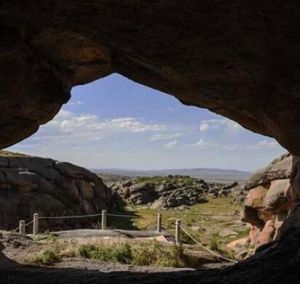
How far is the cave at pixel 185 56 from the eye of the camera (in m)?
9.63

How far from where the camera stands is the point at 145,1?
9586 mm

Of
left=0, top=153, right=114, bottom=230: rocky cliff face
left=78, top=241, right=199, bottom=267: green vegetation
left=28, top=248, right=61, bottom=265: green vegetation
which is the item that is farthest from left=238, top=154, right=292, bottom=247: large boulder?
left=0, top=153, right=114, bottom=230: rocky cliff face

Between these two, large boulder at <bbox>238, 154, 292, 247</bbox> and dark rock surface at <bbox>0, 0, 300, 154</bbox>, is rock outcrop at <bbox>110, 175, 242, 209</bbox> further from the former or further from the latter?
dark rock surface at <bbox>0, 0, 300, 154</bbox>

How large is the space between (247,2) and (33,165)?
90.6ft

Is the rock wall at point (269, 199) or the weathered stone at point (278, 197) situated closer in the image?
the weathered stone at point (278, 197)

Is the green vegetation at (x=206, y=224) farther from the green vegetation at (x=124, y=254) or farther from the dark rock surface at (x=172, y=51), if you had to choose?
the dark rock surface at (x=172, y=51)

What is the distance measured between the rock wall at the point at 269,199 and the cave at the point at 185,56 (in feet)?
21.6

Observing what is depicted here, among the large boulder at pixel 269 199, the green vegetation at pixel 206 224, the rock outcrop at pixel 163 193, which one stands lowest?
the green vegetation at pixel 206 224

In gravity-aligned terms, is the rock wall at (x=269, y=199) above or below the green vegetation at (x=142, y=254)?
above

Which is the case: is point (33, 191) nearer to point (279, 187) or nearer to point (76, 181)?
point (76, 181)

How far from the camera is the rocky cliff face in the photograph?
104 ft

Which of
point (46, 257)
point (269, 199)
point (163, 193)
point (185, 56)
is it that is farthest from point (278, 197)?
point (163, 193)

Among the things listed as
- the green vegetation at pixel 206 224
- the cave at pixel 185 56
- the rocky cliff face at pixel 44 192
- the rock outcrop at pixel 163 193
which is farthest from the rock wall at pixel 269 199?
the rock outcrop at pixel 163 193

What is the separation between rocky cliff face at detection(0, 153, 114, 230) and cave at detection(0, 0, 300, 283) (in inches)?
769
